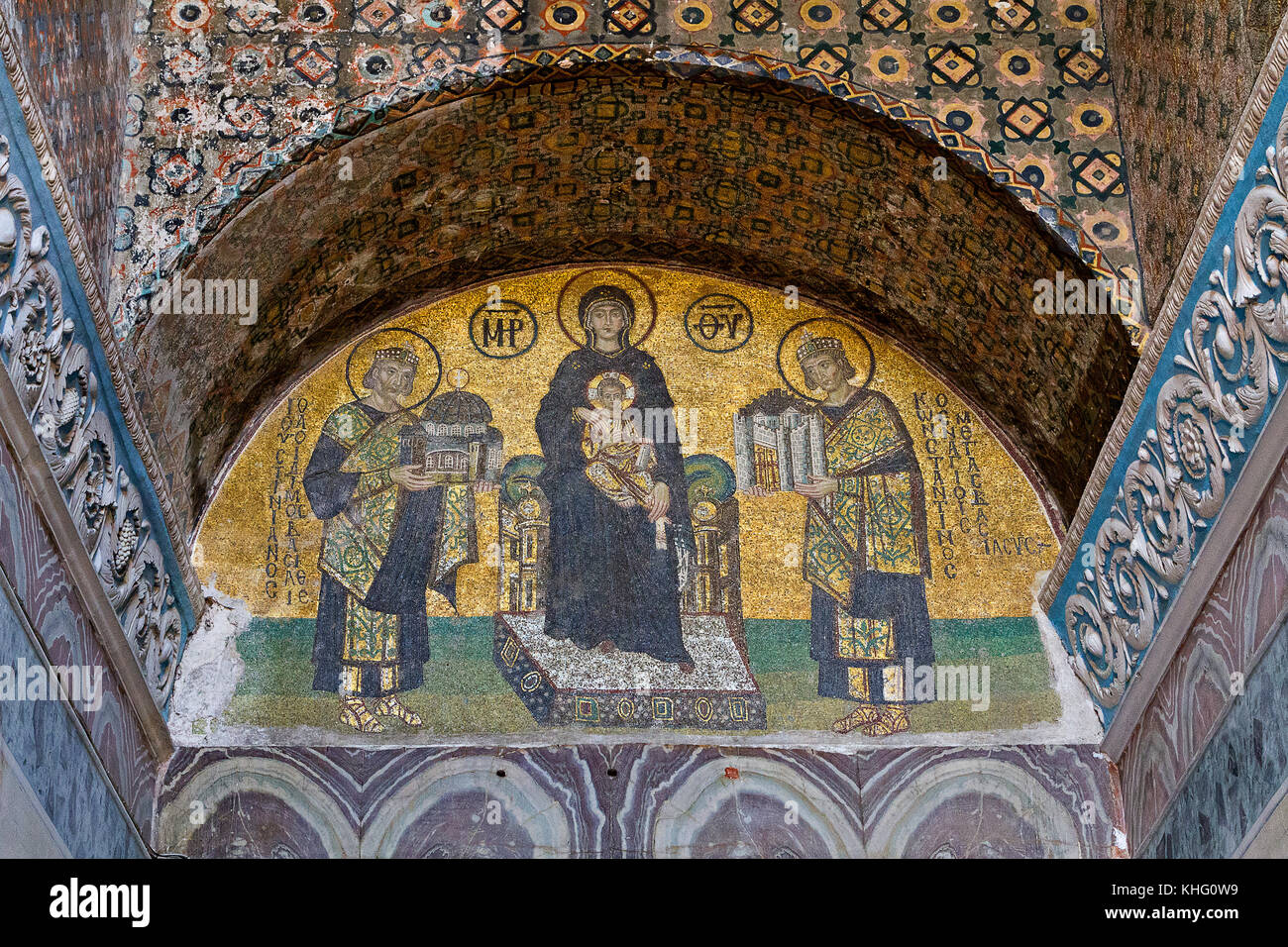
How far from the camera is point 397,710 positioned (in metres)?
7.68

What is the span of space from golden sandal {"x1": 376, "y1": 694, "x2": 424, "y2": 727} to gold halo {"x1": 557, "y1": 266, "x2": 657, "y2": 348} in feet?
→ 6.92

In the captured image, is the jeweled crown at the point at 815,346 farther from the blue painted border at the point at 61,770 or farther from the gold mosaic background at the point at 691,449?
the blue painted border at the point at 61,770

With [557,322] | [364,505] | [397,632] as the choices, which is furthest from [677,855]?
[557,322]

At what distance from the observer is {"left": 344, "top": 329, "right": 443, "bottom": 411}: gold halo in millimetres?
8562

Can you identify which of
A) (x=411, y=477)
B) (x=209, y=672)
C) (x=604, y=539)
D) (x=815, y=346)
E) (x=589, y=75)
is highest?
(x=589, y=75)

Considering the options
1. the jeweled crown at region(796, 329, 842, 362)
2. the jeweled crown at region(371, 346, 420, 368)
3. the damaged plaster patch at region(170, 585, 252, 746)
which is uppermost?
the jeweled crown at region(371, 346, 420, 368)

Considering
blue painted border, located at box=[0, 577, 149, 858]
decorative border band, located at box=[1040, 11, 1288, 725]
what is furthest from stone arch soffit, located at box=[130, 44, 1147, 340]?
blue painted border, located at box=[0, 577, 149, 858]

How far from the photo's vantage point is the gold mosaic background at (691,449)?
8.05 metres

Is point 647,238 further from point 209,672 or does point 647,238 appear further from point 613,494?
point 209,672

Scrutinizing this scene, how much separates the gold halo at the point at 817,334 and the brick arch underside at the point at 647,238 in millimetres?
103

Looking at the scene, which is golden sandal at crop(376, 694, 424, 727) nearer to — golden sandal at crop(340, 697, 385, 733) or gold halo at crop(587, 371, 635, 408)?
golden sandal at crop(340, 697, 385, 733)

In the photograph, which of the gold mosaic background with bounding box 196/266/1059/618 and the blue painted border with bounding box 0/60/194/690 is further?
the gold mosaic background with bounding box 196/266/1059/618

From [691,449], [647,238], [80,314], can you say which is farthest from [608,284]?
[80,314]

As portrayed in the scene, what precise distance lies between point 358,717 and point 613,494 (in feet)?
5.43
